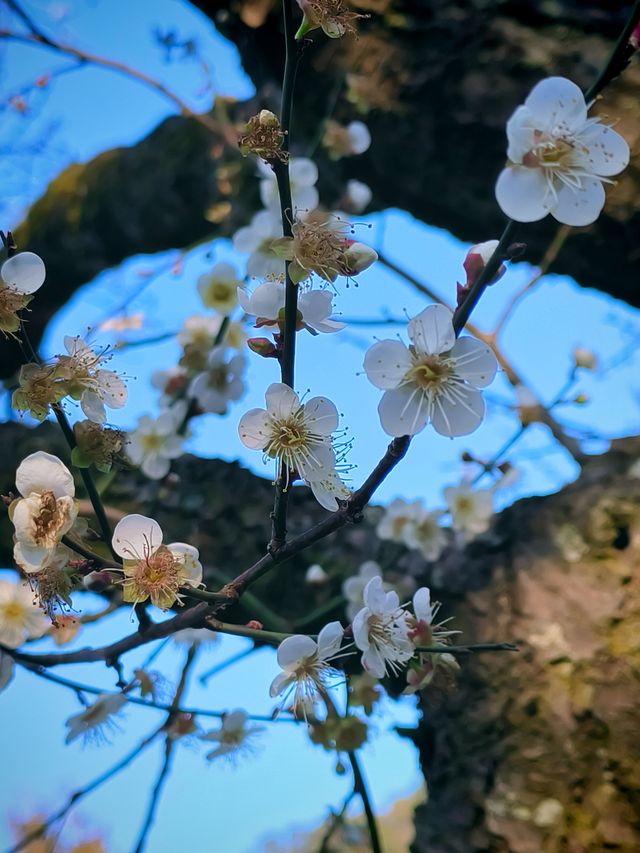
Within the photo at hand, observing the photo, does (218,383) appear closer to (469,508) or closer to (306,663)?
(469,508)

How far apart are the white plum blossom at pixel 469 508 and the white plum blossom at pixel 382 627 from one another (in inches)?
24.9

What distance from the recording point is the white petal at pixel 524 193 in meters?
0.51

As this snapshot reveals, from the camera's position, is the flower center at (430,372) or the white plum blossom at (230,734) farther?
the white plum blossom at (230,734)

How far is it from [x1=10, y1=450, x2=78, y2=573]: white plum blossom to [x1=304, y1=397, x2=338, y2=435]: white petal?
0.63 ft

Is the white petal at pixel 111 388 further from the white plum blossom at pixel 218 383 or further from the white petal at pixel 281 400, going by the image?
the white plum blossom at pixel 218 383

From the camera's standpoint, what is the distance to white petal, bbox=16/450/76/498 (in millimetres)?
576

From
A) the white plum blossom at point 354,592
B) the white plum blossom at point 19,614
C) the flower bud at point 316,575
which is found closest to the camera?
the white plum blossom at point 19,614

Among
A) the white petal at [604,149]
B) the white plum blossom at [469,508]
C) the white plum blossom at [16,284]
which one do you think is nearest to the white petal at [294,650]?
the white plum blossom at [16,284]

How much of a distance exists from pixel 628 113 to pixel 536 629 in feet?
2.83

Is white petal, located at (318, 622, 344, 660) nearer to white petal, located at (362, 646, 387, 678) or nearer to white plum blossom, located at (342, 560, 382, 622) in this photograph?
white petal, located at (362, 646, 387, 678)

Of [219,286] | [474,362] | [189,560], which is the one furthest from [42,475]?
[219,286]

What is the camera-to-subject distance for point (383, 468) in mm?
501

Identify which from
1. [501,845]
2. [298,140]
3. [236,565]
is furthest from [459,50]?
[501,845]

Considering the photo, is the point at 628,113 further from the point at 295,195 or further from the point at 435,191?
the point at 295,195
